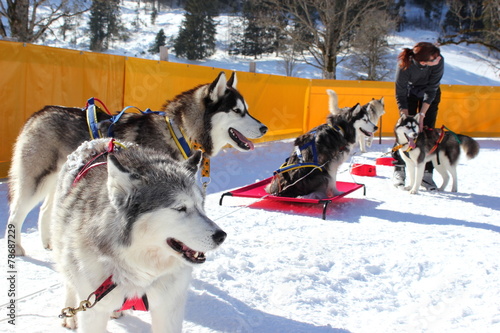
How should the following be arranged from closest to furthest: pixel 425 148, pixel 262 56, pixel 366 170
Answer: pixel 425 148 → pixel 366 170 → pixel 262 56

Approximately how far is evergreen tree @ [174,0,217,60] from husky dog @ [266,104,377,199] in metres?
41.8

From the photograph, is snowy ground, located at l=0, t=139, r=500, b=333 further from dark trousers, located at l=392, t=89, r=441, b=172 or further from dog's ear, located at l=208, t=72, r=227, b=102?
dark trousers, located at l=392, t=89, r=441, b=172

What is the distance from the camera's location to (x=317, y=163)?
16.5 ft

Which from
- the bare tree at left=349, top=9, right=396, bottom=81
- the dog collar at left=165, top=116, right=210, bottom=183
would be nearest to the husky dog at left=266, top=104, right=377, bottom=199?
the dog collar at left=165, top=116, right=210, bottom=183

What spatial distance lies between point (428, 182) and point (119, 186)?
588cm

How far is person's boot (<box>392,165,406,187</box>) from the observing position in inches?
254

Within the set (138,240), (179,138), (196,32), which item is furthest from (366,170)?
(196,32)

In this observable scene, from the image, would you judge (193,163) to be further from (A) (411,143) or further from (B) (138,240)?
(A) (411,143)

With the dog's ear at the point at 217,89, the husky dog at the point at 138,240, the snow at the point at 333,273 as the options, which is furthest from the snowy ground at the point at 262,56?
the husky dog at the point at 138,240

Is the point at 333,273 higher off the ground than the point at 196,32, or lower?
lower

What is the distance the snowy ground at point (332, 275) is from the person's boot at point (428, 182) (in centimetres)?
128

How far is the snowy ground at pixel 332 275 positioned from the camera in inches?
92.7

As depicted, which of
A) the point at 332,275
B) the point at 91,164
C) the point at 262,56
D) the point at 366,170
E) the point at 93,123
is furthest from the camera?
the point at 262,56

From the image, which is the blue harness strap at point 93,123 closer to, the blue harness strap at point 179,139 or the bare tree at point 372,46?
the blue harness strap at point 179,139
